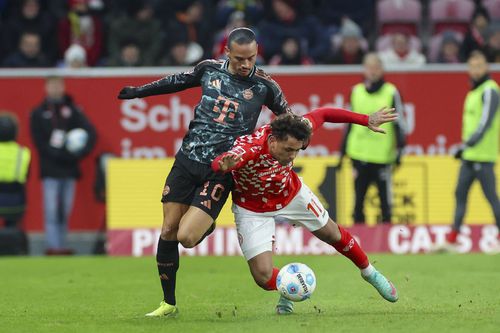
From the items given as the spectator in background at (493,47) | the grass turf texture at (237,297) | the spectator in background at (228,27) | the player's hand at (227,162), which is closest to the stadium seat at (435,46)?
the spectator in background at (493,47)

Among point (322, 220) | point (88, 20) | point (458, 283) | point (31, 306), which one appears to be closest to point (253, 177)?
point (322, 220)

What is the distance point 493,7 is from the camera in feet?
71.3

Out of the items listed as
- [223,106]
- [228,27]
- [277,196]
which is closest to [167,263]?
[277,196]

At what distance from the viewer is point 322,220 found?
1003 centimetres

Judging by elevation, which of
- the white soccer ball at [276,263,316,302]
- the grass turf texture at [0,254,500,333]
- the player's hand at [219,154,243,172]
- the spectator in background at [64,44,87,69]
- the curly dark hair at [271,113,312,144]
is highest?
the spectator in background at [64,44,87,69]

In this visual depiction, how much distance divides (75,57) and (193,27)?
93.5 inches

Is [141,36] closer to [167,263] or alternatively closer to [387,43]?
[387,43]

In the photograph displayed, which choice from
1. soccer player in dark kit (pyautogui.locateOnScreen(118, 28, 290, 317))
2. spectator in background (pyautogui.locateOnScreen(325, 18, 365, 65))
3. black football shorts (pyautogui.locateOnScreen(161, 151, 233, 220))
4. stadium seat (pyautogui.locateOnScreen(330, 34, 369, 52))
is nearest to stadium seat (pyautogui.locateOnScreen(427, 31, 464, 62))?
stadium seat (pyautogui.locateOnScreen(330, 34, 369, 52))

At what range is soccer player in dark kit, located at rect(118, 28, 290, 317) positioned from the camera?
9945 mm

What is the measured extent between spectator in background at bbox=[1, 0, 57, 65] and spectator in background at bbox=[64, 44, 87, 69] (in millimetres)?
463

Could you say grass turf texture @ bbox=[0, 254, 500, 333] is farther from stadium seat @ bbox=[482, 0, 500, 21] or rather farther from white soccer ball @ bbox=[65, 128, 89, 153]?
stadium seat @ bbox=[482, 0, 500, 21]

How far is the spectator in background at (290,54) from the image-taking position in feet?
63.3

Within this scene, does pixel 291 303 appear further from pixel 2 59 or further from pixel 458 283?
pixel 2 59

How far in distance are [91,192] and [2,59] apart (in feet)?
11.0
